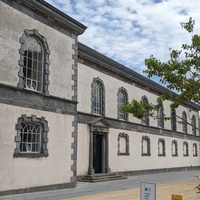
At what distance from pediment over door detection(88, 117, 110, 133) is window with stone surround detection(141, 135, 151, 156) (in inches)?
217

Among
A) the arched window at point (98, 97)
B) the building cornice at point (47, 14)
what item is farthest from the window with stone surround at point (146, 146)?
the building cornice at point (47, 14)

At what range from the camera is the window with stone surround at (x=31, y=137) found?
40.2ft

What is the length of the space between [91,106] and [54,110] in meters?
4.97

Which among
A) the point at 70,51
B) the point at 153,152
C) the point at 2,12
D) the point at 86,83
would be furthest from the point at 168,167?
the point at 2,12

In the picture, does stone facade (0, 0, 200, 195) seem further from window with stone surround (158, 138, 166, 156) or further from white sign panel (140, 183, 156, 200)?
window with stone surround (158, 138, 166, 156)

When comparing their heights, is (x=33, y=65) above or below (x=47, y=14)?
below

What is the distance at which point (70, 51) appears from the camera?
15586 millimetres

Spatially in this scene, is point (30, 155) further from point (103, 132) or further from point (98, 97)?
point (98, 97)

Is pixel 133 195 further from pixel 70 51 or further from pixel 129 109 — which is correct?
pixel 70 51

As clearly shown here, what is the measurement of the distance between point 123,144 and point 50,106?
30.1 feet

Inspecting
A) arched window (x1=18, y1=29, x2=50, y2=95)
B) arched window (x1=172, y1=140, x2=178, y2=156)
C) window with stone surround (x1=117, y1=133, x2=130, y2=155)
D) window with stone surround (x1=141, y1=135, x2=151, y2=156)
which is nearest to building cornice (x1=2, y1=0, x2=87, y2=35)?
arched window (x1=18, y1=29, x2=50, y2=95)

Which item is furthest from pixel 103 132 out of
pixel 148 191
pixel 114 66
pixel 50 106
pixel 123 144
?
pixel 148 191

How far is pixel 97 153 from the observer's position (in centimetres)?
1925

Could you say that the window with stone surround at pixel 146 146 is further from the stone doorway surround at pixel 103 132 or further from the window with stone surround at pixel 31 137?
the window with stone surround at pixel 31 137
